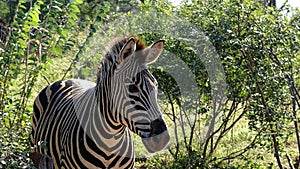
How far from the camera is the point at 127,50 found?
2.89m

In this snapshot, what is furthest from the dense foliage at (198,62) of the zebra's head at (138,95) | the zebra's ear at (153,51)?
the zebra's ear at (153,51)

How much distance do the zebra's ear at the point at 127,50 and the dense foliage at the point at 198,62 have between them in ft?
3.81

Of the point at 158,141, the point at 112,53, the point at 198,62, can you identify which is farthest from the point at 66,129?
the point at 198,62

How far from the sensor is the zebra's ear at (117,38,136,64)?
285 cm

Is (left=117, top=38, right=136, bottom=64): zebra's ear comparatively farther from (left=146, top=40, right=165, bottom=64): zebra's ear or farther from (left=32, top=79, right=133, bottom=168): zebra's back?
(left=32, top=79, right=133, bottom=168): zebra's back

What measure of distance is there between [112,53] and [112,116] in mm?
367

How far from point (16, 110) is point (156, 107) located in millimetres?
2159

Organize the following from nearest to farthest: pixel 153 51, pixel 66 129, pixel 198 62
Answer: pixel 153 51 → pixel 66 129 → pixel 198 62

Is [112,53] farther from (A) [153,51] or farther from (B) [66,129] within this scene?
(B) [66,129]

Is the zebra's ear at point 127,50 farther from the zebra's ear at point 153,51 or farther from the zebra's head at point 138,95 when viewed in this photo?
the zebra's ear at point 153,51

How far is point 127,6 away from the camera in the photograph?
11484 millimetres

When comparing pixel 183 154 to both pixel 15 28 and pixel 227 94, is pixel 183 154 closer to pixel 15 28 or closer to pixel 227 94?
pixel 227 94

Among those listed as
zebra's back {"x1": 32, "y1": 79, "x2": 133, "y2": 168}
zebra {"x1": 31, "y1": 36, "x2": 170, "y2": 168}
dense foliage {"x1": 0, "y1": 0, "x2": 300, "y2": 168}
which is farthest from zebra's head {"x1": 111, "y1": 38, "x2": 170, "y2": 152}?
dense foliage {"x1": 0, "y1": 0, "x2": 300, "y2": 168}

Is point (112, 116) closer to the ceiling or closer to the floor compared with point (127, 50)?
closer to the floor
